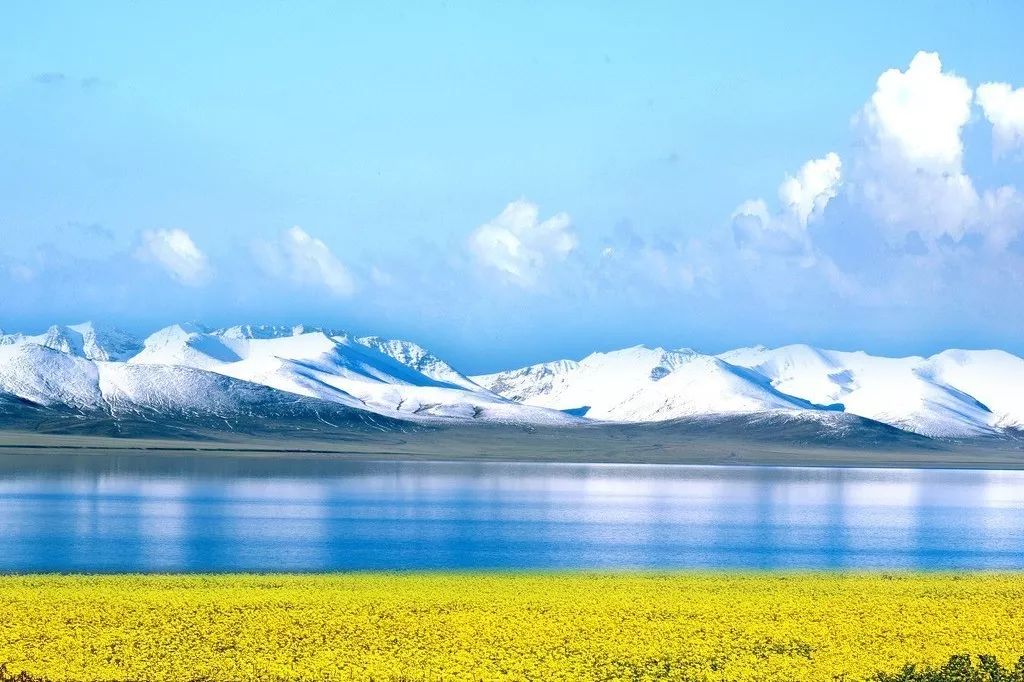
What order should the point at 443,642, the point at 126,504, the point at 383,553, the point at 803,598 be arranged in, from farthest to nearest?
the point at 126,504, the point at 383,553, the point at 803,598, the point at 443,642

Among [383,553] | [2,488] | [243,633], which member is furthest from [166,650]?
[2,488]

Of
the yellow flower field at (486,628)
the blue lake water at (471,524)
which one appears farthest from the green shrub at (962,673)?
the blue lake water at (471,524)

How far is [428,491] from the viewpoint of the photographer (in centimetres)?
10050

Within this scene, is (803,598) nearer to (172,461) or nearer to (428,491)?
(428,491)

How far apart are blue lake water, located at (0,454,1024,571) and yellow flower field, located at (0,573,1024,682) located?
7208mm

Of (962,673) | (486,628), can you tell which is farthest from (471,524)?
(962,673)

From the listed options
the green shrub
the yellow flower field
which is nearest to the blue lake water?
the yellow flower field

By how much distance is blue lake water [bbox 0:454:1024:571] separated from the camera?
166 ft

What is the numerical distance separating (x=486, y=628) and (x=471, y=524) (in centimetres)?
3499

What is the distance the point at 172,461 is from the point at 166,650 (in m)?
131

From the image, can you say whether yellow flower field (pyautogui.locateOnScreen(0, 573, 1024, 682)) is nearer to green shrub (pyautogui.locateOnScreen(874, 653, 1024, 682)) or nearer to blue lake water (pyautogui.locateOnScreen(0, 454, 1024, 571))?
green shrub (pyautogui.locateOnScreen(874, 653, 1024, 682))

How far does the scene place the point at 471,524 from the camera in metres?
67.8

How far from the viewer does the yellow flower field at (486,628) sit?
28.6 metres

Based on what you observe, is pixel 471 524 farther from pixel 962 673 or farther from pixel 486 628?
pixel 962 673
